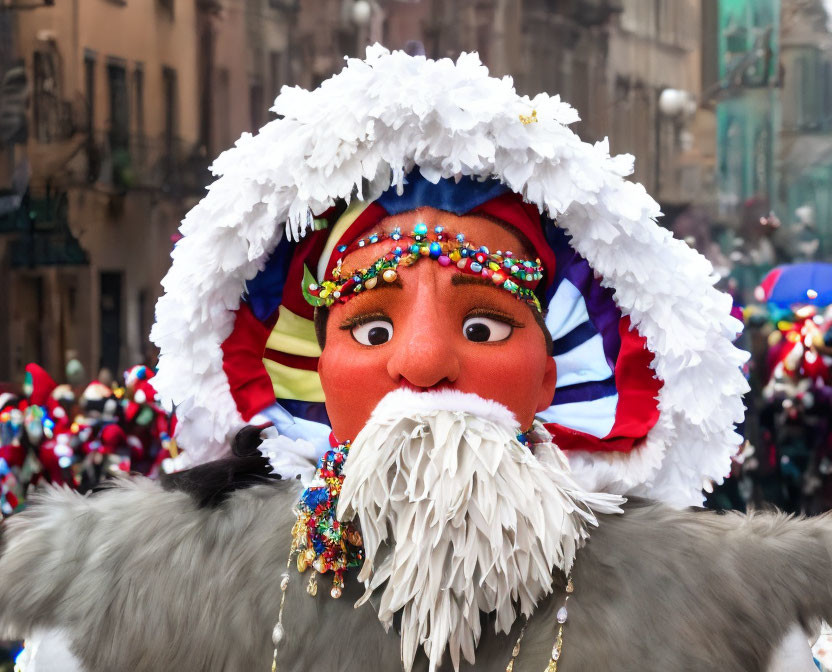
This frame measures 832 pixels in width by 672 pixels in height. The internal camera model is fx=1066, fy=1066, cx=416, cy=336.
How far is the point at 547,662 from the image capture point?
133cm

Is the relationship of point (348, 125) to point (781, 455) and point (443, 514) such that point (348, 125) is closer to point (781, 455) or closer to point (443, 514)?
point (443, 514)

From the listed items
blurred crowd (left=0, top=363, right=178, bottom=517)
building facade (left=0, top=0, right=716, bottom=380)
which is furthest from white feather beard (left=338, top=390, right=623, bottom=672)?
building facade (left=0, top=0, right=716, bottom=380)

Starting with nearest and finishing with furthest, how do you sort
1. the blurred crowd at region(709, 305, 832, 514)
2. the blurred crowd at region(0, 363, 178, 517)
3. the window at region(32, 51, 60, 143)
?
the blurred crowd at region(0, 363, 178, 517), the blurred crowd at region(709, 305, 832, 514), the window at region(32, 51, 60, 143)

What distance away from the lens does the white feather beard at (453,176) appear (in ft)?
4.69

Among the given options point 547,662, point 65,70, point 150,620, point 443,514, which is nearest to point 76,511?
point 150,620

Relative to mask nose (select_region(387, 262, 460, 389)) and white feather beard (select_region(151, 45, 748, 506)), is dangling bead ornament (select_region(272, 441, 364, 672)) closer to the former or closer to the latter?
mask nose (select_region(387, 262, 460, 389))

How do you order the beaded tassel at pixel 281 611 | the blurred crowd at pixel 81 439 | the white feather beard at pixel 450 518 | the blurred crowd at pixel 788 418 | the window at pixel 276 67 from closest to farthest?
1. the white feather beard at pixel 450 518
2. the beaded tassel at pixel 281 611
3. the blurred crowd at pixel 81 439
4. the blurred crowd at pixel 788 418
5. the window at pixel 276 67

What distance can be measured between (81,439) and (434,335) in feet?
5.73

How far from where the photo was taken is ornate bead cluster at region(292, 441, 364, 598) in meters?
1.39

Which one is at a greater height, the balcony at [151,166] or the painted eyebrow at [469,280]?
the balcony at [151,166]

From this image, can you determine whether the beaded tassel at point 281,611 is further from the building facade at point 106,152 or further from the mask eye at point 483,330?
the building facade at point 106,152

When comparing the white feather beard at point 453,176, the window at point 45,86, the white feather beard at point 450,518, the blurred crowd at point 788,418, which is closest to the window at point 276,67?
the window at point 45,86

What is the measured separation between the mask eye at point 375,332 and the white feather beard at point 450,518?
0.37ft

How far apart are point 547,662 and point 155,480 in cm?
67
